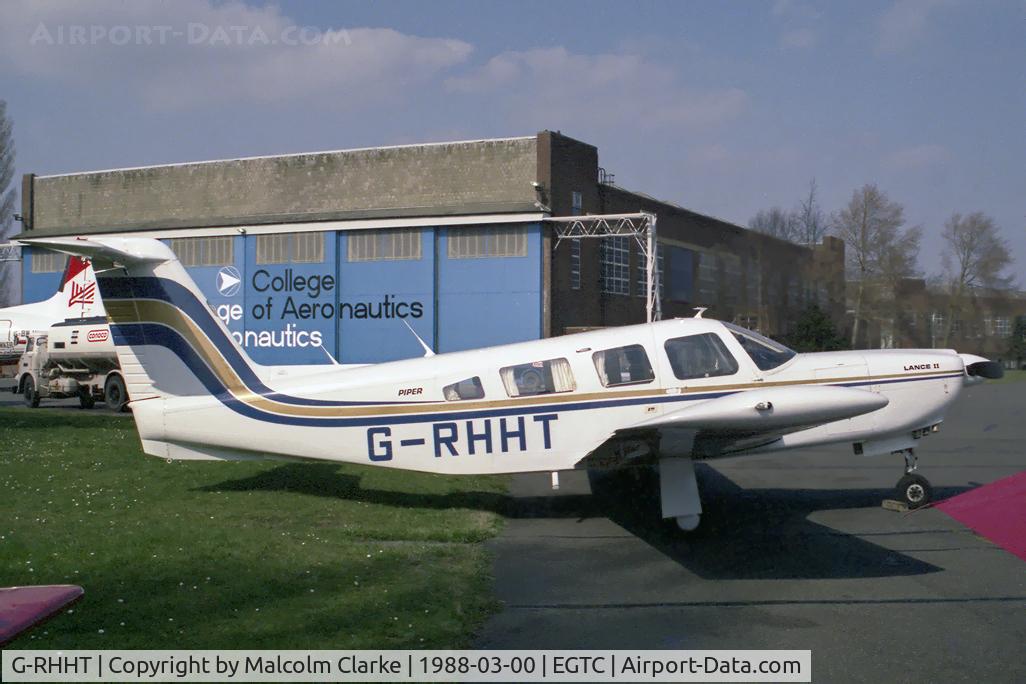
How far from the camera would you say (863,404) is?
25.0 ft

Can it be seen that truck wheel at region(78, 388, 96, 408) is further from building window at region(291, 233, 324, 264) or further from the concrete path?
the concrete path

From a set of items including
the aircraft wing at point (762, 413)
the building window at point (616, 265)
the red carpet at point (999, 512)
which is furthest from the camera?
the building window at point (616, 265)

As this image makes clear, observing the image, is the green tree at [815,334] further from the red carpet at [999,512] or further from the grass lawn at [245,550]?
the red carpet at [999,512]

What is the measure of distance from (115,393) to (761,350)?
21069 mm

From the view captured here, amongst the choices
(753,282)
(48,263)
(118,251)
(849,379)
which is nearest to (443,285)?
(753,282)

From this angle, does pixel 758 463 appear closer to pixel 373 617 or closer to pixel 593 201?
pixel 373 617

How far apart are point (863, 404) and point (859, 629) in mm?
2335

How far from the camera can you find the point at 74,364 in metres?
26.4

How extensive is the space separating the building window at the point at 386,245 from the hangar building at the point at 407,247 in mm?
59

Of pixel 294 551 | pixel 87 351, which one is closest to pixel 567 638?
pixel 294 551

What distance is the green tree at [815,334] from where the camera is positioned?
83.8 ft

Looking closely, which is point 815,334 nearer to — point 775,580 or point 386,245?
point 386,245

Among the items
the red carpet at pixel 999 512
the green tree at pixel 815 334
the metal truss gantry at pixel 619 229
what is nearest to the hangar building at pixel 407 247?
the metal truss gantry at pixel 619 229

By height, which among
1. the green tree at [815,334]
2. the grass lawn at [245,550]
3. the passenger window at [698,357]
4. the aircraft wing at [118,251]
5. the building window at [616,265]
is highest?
the building window at [616,265]
